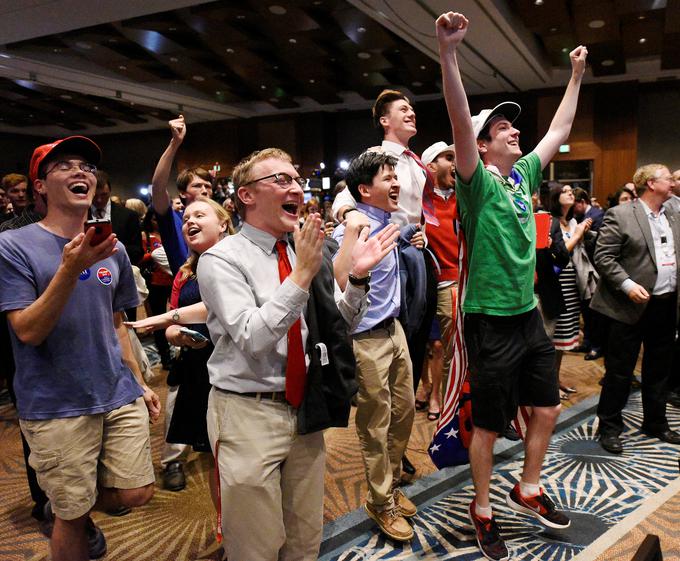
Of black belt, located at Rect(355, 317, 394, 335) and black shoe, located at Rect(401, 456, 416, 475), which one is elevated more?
black belt, located at Rect(355, 317, 394, 335)

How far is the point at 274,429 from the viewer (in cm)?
150

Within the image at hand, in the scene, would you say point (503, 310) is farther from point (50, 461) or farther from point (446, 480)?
point (50, 461)

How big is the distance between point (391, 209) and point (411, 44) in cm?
694

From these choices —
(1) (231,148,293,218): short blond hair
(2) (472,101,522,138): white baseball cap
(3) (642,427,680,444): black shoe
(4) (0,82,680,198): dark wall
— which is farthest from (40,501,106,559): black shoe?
(4) (0,82,680,198): dark wall

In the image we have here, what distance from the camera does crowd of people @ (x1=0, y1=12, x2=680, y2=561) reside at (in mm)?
1506

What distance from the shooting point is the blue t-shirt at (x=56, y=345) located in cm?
167

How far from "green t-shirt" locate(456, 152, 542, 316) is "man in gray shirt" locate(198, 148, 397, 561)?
1.95 feet

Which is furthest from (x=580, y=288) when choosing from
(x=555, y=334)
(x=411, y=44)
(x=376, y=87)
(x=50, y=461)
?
(x=376, y=87)

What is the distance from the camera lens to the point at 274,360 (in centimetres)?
152

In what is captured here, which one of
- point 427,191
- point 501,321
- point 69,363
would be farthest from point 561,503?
point 69,363

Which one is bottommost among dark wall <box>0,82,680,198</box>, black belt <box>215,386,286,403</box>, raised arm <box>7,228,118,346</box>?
black belt <box>215,386,286,403</box>

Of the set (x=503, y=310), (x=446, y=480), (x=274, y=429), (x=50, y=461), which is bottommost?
(x=446, y=480)

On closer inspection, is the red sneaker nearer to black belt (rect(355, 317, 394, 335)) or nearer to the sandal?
black belt (rect(355, 317, 394, 335))

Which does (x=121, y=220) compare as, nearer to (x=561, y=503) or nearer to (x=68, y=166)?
(x=68, y=166)
